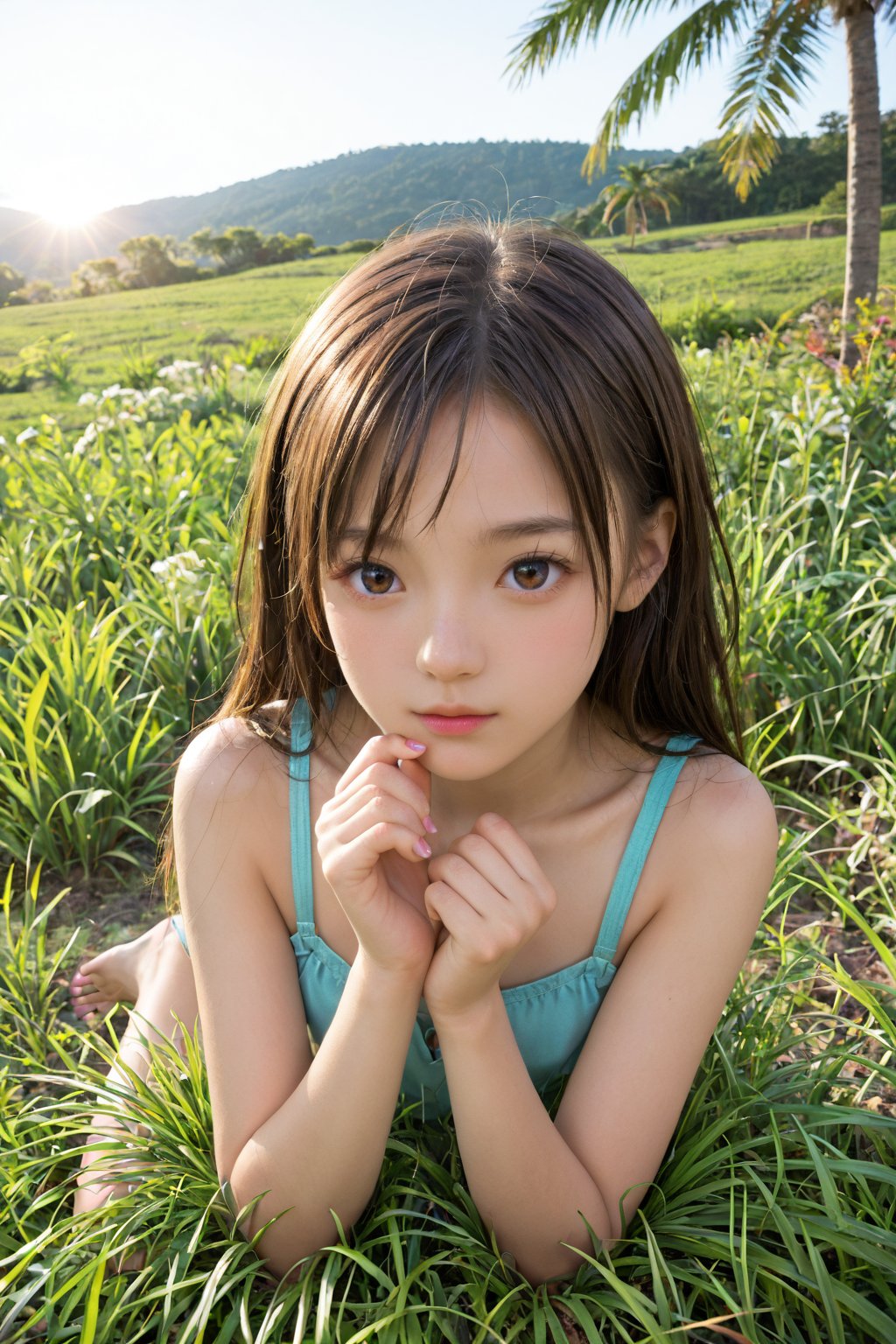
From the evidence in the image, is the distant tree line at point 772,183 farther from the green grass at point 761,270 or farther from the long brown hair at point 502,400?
the long brown hair at point 502,400

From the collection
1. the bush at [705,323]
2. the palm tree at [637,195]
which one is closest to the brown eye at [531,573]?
the bush at [705,323]

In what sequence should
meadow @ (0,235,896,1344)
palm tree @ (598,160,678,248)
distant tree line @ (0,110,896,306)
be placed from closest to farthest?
meadow @ (0,235,896,1344), distant tree line @ (0,110,896,306), palm tree @ (598,160,678,248)

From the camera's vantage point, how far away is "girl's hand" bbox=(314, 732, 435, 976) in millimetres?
1065

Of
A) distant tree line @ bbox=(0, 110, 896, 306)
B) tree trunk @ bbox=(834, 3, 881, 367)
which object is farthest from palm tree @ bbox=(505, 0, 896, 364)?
distant tree line @ bbox=(0, 110, 896, 306)

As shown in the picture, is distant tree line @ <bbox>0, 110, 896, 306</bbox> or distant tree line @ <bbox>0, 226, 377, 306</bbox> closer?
distant tree line @ <bbox>0, 226, 377, 306</bbox>

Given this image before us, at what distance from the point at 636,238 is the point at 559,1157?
28677mm

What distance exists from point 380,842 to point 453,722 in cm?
15

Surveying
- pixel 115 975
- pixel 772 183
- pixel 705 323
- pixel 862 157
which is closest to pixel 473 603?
pixel 115 975

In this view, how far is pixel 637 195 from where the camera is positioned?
998 inches

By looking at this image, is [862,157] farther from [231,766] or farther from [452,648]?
[452,648]

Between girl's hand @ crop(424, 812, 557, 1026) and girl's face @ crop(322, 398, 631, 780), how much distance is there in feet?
0.28

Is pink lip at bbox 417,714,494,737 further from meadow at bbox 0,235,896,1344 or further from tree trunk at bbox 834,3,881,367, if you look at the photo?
tree trunk at bbox 834,3,881,367

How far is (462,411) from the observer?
3.33 feet

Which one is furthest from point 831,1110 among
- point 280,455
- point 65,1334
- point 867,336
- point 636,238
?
point 636,238
